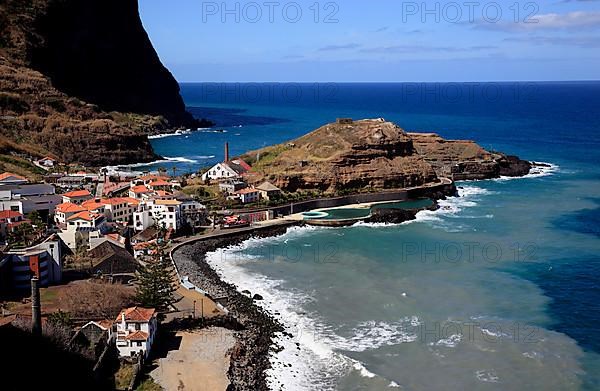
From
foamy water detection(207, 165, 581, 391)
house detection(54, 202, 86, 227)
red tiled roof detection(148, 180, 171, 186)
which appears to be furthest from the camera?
red tiled roof detection(148, 180, 171, 186)

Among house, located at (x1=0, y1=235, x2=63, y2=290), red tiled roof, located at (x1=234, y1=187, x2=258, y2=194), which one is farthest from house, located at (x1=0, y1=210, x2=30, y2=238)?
red tiled roof, located at (x1=234, y1=187, x2=258, y2=194)

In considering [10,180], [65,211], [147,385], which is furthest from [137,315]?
[10,180]

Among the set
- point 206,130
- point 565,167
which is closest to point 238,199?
point 565,167

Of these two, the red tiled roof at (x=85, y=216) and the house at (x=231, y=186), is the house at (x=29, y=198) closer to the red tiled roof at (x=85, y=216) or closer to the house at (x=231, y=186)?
the red tiled roof at (x=85, y=216)

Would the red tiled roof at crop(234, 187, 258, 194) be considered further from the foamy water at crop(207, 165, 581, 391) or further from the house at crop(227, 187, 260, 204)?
the foamy water at crop(207, 165, 581, 391)

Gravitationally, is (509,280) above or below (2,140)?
below

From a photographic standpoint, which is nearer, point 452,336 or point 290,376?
point 290,376

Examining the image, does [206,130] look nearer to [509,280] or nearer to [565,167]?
[565,167]
